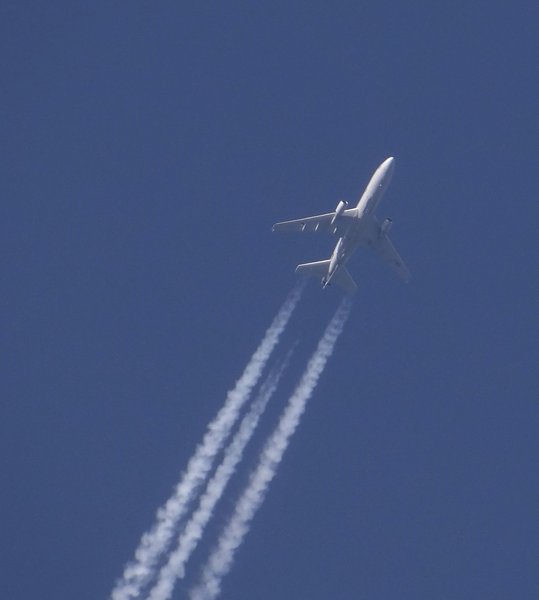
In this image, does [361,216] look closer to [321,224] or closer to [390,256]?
[321,224]

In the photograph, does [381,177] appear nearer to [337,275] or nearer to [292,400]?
[337,275]

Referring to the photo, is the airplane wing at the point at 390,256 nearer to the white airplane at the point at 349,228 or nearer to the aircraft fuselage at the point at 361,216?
the white airplane at the point at 349,228

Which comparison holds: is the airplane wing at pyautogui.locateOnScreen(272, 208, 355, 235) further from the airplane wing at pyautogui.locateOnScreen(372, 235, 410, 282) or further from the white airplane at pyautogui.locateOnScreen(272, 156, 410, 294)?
the airplane wing at pyautogui.locateOnScreen(372, 235, 410, 282)

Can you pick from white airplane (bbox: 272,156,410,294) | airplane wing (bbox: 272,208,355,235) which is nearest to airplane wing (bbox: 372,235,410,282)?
white airplane (bbox: 272,156,410,294)

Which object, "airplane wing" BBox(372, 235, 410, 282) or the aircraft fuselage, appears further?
"airplane wing" BBox(372, 235, 410, 282)

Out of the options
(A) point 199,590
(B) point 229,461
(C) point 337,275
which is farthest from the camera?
(C) point 337,275

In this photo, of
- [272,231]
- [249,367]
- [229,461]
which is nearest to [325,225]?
[272,231]

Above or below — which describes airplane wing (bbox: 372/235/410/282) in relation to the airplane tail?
above
